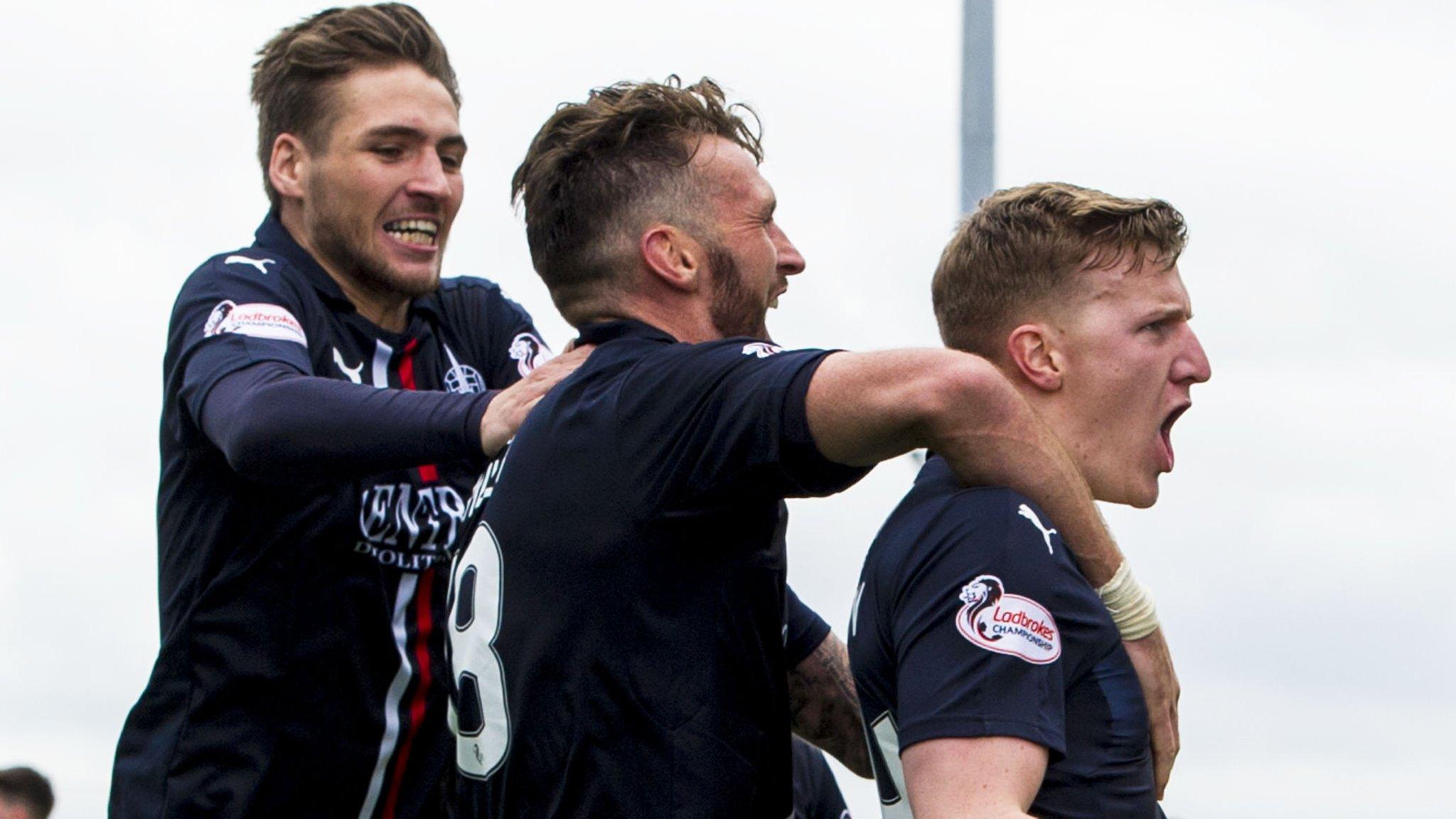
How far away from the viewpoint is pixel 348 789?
479 cm

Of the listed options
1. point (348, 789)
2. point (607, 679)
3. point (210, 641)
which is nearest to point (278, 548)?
point (210, 641)

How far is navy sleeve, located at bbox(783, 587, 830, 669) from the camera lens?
15.4 ft

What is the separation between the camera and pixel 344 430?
3996mm

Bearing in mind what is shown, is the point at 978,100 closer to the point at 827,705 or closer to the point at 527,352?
the point at 527,352

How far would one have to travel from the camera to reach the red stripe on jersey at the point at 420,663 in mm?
4793

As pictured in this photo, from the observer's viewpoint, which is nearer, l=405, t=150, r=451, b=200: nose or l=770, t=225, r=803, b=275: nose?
l=770, t=225, r=803, b=275: nose

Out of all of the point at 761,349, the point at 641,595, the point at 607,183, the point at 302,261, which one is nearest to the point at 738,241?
the point at 607,183

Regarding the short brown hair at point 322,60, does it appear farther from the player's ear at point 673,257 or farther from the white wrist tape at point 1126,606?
the white wrist tape at point 1126,606

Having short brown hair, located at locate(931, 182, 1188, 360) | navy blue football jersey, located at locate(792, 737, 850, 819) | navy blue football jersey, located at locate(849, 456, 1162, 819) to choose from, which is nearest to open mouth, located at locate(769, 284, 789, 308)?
short brown hair, located at locate(931, 182, 1188, 360)

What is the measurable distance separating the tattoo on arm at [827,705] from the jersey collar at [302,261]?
53.2 inches

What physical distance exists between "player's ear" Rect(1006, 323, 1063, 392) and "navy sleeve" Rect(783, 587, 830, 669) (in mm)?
1047

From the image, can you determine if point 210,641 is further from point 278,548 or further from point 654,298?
point 654,298

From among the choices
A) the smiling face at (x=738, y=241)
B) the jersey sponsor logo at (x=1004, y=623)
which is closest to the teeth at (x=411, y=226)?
the smiling face at (x=738, y=241)

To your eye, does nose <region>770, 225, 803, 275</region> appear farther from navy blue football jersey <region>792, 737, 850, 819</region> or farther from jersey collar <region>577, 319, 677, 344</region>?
navy blue football jersey <region>792, 737, 850, 819</region>
